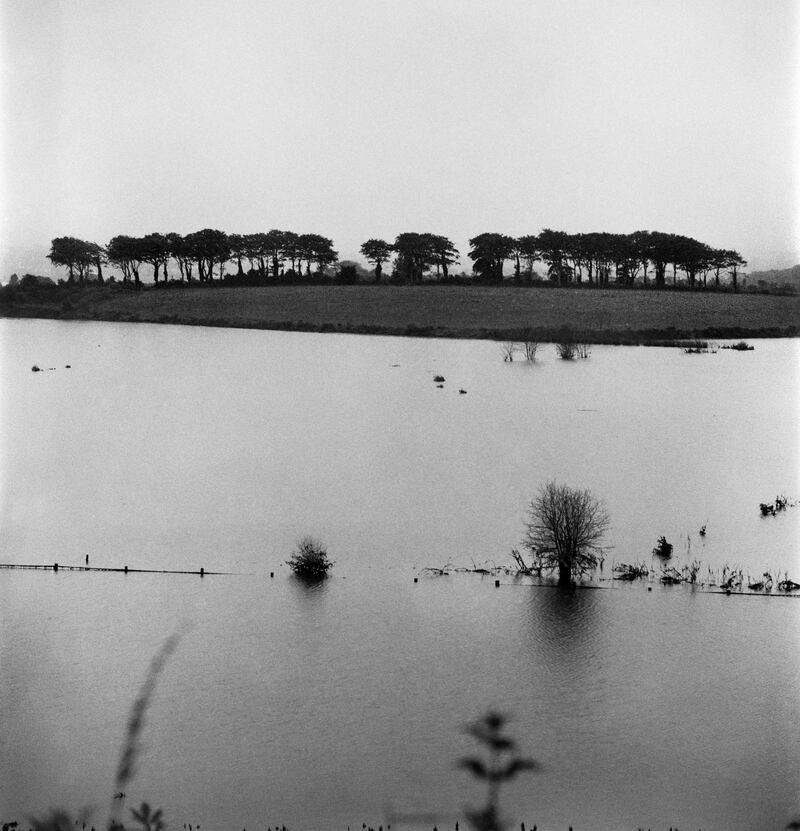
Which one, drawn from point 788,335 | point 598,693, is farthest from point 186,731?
point 788,335

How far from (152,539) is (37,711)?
320 inches

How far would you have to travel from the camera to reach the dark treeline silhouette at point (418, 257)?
70.0m

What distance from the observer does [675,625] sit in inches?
607

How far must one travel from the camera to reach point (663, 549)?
18859 mm

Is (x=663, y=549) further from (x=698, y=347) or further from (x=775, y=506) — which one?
(x=698, y=347)

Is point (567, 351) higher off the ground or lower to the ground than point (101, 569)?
higher

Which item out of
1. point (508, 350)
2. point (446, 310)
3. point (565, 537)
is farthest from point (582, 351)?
point (565, 537)

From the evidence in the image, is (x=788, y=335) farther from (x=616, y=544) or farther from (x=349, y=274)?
(x=616, y=544)

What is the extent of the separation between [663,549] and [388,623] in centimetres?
638

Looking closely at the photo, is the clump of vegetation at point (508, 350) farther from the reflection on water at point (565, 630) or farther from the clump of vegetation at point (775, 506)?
the reflection on water at point (565, 630)

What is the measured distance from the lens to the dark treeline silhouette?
70.0 metres

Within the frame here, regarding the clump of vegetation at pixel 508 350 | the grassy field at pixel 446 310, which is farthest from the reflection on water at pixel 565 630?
the grassy field at pixel 446 310

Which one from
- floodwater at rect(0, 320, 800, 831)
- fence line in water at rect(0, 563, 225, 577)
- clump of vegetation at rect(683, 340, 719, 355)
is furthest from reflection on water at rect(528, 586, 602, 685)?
clump of vegetation at rect(683, 340, 719, 355)

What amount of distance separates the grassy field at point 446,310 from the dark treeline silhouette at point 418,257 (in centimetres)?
449
